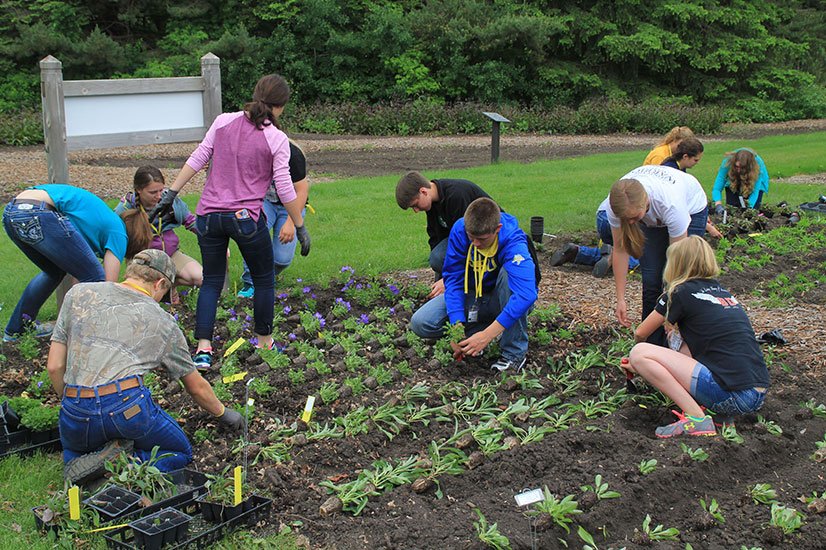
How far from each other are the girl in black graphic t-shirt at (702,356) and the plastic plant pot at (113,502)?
3.03m

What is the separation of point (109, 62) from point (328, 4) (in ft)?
24.7

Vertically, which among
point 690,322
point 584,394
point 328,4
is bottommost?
point 584,394

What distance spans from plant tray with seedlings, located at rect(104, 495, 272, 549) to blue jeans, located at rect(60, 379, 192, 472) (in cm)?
52

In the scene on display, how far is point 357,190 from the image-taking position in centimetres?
1384

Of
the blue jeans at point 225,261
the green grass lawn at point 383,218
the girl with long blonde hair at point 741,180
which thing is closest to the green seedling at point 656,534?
the green grass lawn at point 383,218

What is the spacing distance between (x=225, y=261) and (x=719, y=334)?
3.55 m

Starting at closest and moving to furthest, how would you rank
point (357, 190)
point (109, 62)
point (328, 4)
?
point (357, 190) < point (109, 62) < point (328, 4)

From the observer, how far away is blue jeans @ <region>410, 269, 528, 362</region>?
21.0 feet

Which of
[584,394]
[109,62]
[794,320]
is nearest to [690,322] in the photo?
[584,394]

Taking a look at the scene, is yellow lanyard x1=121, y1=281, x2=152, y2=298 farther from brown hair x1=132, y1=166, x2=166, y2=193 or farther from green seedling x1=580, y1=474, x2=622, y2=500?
brown hair x1=132, y1=166, x2=166, y2=193

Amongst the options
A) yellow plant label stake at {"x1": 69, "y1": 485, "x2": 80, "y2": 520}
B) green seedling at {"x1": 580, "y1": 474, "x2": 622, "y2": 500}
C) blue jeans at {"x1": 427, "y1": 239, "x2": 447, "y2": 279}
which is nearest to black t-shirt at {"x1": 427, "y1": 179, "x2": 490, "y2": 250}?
blue jeans at {"x1": 427, "y1": 239, "x2": 447, "y2": 279}

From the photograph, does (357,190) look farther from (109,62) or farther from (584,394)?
(109,62)

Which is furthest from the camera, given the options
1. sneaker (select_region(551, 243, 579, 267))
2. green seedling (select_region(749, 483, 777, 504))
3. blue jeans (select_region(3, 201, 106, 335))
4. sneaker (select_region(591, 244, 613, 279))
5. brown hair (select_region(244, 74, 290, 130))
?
sneaker (select_region(551, 243, 579, 267))

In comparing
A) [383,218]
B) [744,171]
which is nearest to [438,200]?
[383,218]
